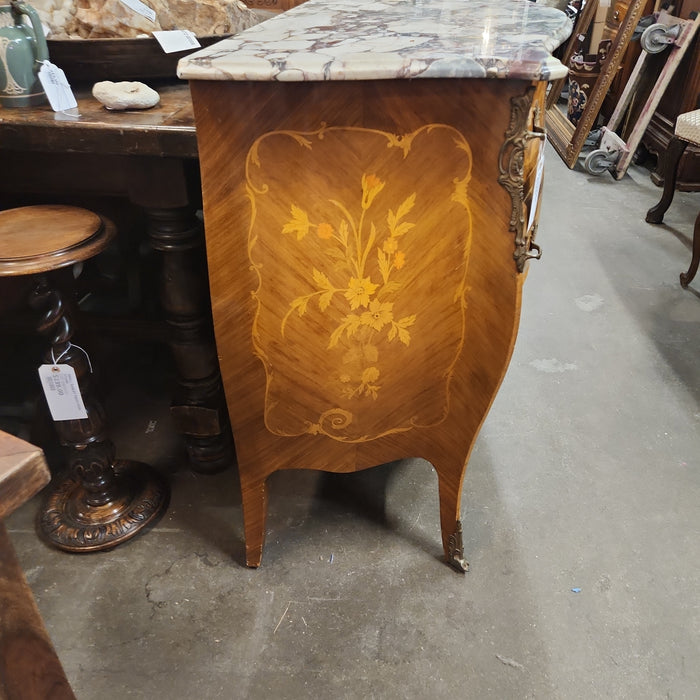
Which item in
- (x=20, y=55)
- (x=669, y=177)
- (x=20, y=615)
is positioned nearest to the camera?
(x=20, y=615)

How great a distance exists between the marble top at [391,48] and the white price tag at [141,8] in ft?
1.17

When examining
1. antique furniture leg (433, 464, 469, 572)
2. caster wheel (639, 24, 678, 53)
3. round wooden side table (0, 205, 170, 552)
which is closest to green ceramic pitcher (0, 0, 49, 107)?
round wooden side table (0, 205, 170, 552)

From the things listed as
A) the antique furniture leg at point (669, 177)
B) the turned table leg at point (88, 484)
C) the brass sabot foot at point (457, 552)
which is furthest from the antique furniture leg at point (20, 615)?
the antique furniture leg at point (669, 177)

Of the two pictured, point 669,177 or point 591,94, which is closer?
point 669,177

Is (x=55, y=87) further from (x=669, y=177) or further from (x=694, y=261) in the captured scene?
(x=669, y=177)

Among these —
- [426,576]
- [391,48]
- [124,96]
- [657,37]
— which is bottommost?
[426,576]

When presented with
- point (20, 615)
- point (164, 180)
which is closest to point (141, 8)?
point (164, 180)

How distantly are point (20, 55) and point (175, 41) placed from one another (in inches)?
11.5

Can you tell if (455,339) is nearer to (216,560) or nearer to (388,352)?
(388,352)

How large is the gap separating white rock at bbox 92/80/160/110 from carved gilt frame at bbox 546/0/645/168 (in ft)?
9.78

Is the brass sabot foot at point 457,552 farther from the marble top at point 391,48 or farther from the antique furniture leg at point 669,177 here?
the antique furniture leg at point 669,177

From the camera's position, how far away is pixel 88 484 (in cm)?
135

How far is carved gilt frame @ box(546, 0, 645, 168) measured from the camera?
11.4ft

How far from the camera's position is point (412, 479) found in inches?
60.8
